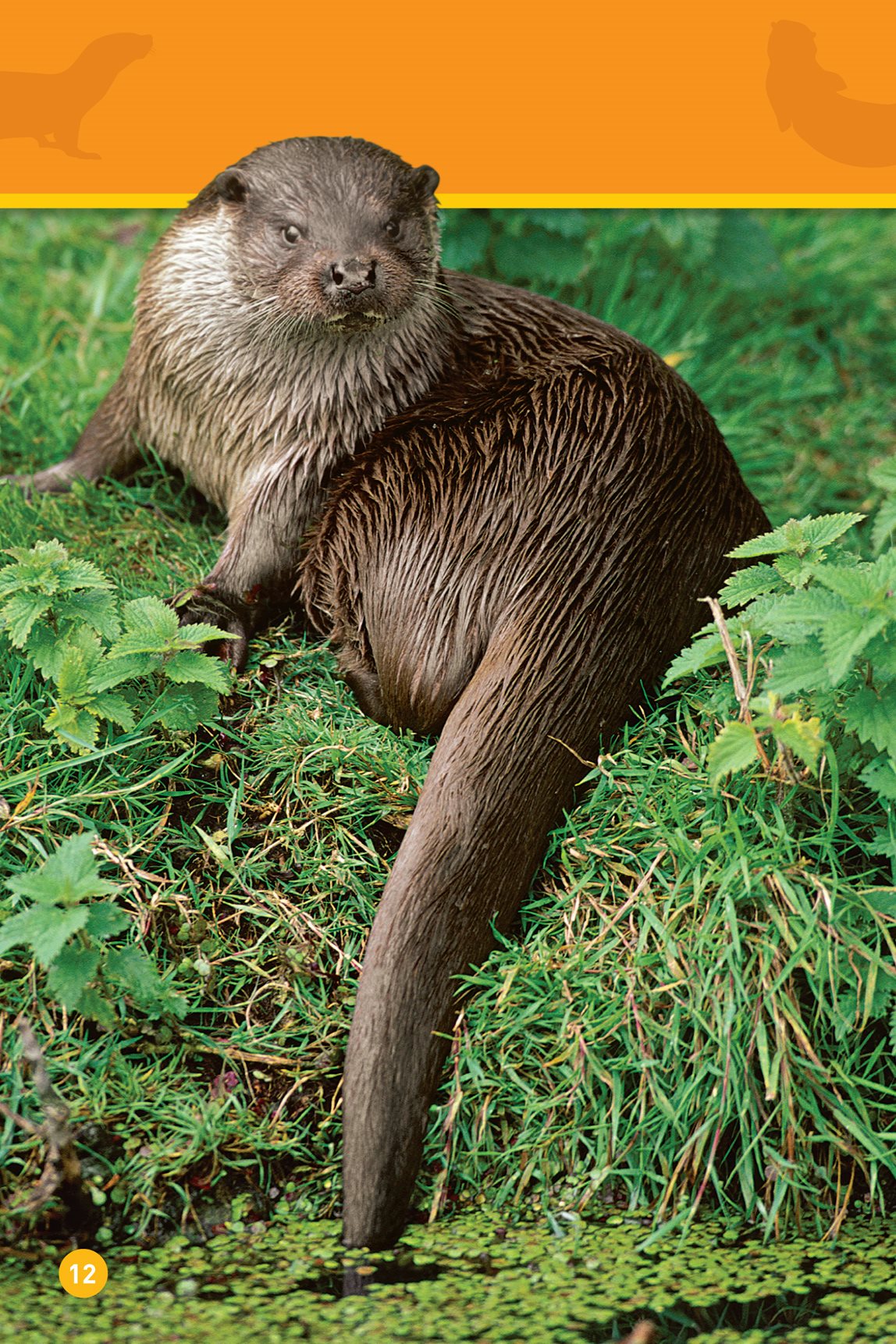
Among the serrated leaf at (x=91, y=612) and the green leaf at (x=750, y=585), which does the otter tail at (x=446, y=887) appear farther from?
the serrated leaf at (x=91, y=612)

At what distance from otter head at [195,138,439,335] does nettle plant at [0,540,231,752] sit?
2.02 ft

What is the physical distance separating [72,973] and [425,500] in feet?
3.32

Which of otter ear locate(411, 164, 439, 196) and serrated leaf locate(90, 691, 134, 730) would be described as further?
otter ear locate(411, 164, 439, 196)

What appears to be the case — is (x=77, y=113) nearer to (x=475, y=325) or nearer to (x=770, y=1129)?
(x=475, y=325)

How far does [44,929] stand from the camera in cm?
197

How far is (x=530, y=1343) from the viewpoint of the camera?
5.97 feet

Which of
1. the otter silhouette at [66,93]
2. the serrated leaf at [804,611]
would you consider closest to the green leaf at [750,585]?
the serrated leaf at [804,611]

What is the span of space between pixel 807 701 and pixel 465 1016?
67cm

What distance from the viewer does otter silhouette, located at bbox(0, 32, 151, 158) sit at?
323cm

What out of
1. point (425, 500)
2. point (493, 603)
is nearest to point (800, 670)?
point (493, 603)

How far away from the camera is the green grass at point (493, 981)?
6.78 feet

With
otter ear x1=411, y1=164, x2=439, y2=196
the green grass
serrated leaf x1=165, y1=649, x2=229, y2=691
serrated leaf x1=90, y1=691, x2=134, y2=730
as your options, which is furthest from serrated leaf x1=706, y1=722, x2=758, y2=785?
otter ear x1=411, y1=164, x2=439, y2=196

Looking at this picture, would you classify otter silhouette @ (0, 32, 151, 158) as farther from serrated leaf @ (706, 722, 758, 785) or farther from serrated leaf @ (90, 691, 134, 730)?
→ serrated leaf @ (706, 722, 758, 785)

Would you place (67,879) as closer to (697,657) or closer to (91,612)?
(91,612)
